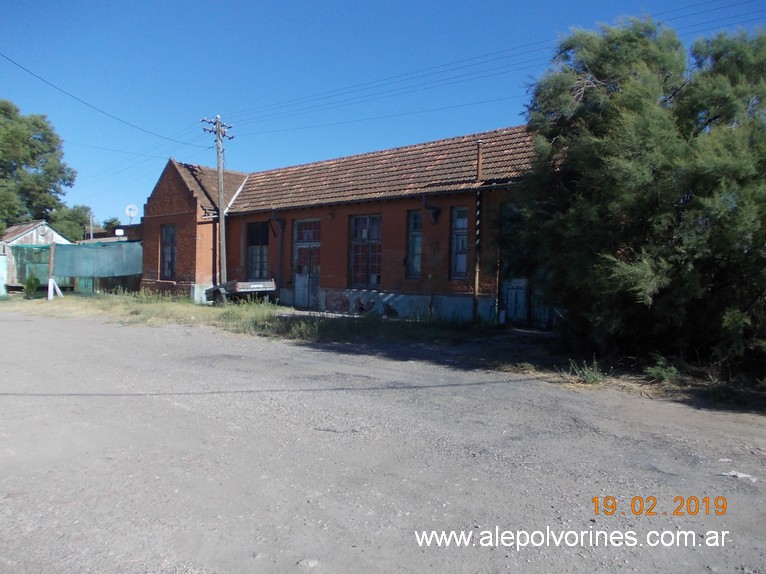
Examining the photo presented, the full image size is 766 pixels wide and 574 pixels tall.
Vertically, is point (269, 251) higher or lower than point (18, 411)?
higher

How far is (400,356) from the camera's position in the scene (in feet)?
38.1

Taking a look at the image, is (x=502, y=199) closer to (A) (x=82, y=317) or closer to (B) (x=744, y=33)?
(B) (x=744, y=33)

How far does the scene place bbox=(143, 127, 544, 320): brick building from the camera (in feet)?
55.3

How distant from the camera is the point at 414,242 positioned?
19.1 metres

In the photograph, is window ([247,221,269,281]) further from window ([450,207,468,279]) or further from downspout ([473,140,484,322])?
downspout ([473,140,484,322])

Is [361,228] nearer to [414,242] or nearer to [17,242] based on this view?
[414,242]

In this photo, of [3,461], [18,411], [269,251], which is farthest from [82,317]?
[3,461]

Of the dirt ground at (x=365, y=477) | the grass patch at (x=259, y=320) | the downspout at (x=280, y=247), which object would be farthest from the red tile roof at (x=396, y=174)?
the dirt ground at (x=365, y=477)

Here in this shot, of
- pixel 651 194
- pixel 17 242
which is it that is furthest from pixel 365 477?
pixel 17 242

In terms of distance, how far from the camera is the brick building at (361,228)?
55.3ft

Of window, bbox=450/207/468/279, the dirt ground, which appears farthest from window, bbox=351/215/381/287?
the dirt ground

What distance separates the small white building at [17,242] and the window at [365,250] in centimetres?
1882

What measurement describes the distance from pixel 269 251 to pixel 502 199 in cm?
1143

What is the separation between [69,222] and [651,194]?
51.3 meters
